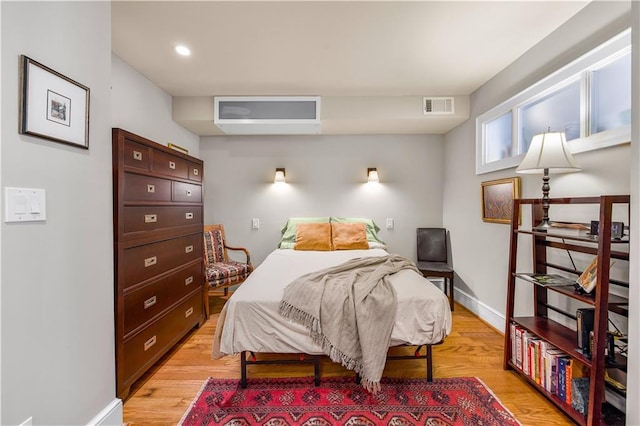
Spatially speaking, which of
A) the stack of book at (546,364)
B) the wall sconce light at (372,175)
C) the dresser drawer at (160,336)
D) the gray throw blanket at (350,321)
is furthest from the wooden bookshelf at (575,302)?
the dresser drawer at (160,336)

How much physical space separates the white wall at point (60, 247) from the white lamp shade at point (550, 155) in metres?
2.52

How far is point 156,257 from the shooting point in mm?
2010

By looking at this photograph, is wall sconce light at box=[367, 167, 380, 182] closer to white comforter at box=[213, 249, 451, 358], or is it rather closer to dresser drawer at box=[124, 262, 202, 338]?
white comforter at box=[213, 249, 451, 358]

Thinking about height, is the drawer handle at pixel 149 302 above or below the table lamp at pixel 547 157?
below

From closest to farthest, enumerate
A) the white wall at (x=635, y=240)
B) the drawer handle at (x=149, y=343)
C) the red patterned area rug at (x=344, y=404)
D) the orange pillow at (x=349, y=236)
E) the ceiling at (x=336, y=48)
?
the white wall at (x=635, y=240), the red patterned area rug at (x=344, y=404), the ceiling at (x=336, y=48), the drawer handle at (x=149, y=343), the orange pillow at (x=349, y=236)

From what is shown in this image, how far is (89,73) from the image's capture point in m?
1.31

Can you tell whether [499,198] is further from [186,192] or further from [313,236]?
[186,192]

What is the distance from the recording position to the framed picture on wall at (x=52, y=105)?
101cm

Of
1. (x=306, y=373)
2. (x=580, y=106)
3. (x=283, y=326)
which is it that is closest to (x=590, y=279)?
(x=580, y=106)

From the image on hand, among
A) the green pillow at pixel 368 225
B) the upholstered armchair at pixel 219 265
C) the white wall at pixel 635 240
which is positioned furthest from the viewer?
the green pillow at pixel 368 225

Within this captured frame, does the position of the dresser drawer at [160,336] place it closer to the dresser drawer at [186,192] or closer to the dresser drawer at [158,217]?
the dresser drawer at [158,217]

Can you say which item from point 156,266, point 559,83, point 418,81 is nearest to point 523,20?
point 559,83

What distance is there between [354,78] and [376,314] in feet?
7.35

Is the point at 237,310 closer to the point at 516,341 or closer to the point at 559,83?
the point at 516,341
